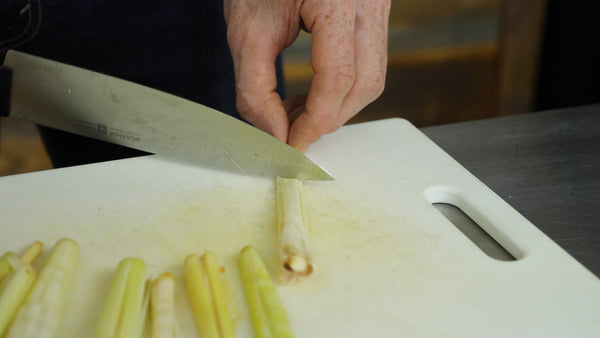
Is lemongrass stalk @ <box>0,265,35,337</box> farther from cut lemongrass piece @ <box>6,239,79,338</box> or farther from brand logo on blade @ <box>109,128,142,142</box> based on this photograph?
brand logo on blade @ <box>109,128,142,142</box>

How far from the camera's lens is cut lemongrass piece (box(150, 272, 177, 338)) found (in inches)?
34.3

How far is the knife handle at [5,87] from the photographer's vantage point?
52.2 inches

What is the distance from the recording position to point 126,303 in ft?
2.98

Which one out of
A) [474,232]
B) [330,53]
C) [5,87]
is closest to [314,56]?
[330,53]

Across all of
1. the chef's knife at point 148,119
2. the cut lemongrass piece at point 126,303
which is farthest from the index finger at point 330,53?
the cut lemongrass piece at point 126,303

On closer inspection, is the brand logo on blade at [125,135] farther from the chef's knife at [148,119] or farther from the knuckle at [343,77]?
the knuckle at [343,77]

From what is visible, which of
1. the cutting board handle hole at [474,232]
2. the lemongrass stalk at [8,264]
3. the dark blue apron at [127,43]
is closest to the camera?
the lemongrass stalk at [8,264]

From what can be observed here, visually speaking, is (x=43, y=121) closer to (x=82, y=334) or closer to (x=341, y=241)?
(x=82, y=334)

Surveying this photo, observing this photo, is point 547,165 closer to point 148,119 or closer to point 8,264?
point 148,119

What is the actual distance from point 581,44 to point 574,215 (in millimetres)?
2556

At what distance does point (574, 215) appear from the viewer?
4.27 ft

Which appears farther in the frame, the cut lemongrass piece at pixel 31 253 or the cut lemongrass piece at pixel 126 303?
the cut lemongrass piece at pixel 31 253

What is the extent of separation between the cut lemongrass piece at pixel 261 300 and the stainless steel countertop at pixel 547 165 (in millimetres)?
707

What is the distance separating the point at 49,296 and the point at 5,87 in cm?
70
